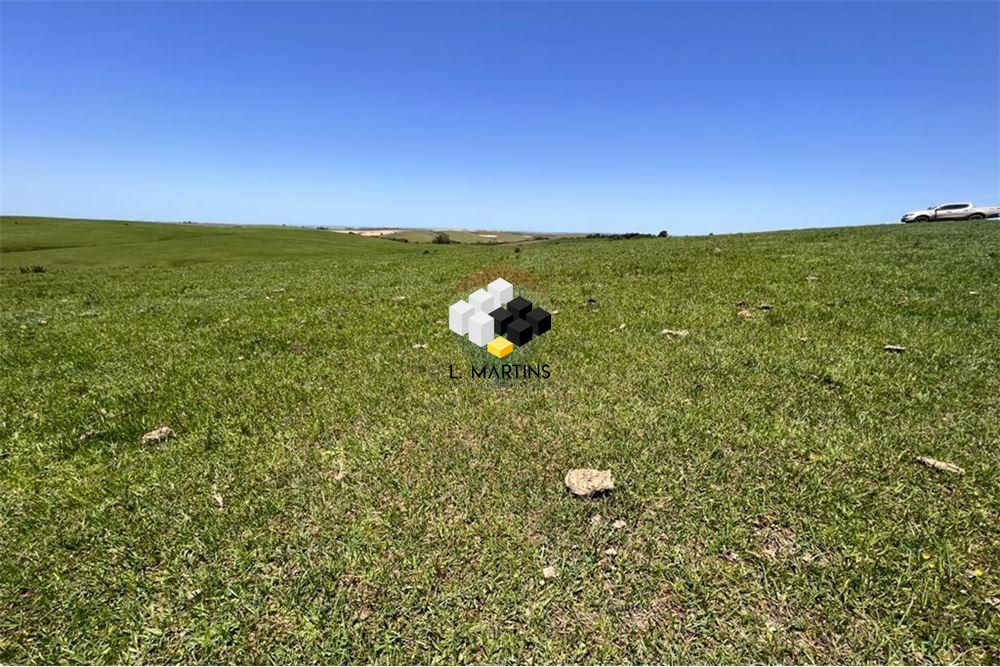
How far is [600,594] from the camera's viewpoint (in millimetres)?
3008

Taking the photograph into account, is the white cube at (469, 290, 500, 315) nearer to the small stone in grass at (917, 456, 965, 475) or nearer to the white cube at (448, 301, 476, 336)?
the white cube at (448, 301, 476, 336)

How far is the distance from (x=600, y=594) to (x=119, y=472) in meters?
4.52

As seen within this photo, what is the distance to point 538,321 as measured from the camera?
7859mm

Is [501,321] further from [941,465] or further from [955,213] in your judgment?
[955,213]

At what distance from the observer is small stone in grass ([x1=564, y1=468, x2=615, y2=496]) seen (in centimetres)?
386

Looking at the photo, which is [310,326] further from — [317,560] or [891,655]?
[891,655]

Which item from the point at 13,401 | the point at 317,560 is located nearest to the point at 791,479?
the point at 317,560

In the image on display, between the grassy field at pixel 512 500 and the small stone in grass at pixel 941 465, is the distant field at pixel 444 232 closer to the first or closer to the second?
the grassy field at pixel 512 500

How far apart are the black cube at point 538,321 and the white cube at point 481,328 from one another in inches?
27.1

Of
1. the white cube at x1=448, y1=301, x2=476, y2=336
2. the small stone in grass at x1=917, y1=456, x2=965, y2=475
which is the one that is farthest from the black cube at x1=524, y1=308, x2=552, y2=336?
the small stone in grass at x1=917, y1=456, x2=965, y2=475

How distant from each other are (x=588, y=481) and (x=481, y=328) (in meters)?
3.89

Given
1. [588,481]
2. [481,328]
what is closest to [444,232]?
[481,328]

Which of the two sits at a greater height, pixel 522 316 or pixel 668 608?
pixel 522 316

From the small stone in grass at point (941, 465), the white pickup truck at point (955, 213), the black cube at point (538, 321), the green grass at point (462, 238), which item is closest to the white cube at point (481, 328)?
the black cube at point (538, 321)
